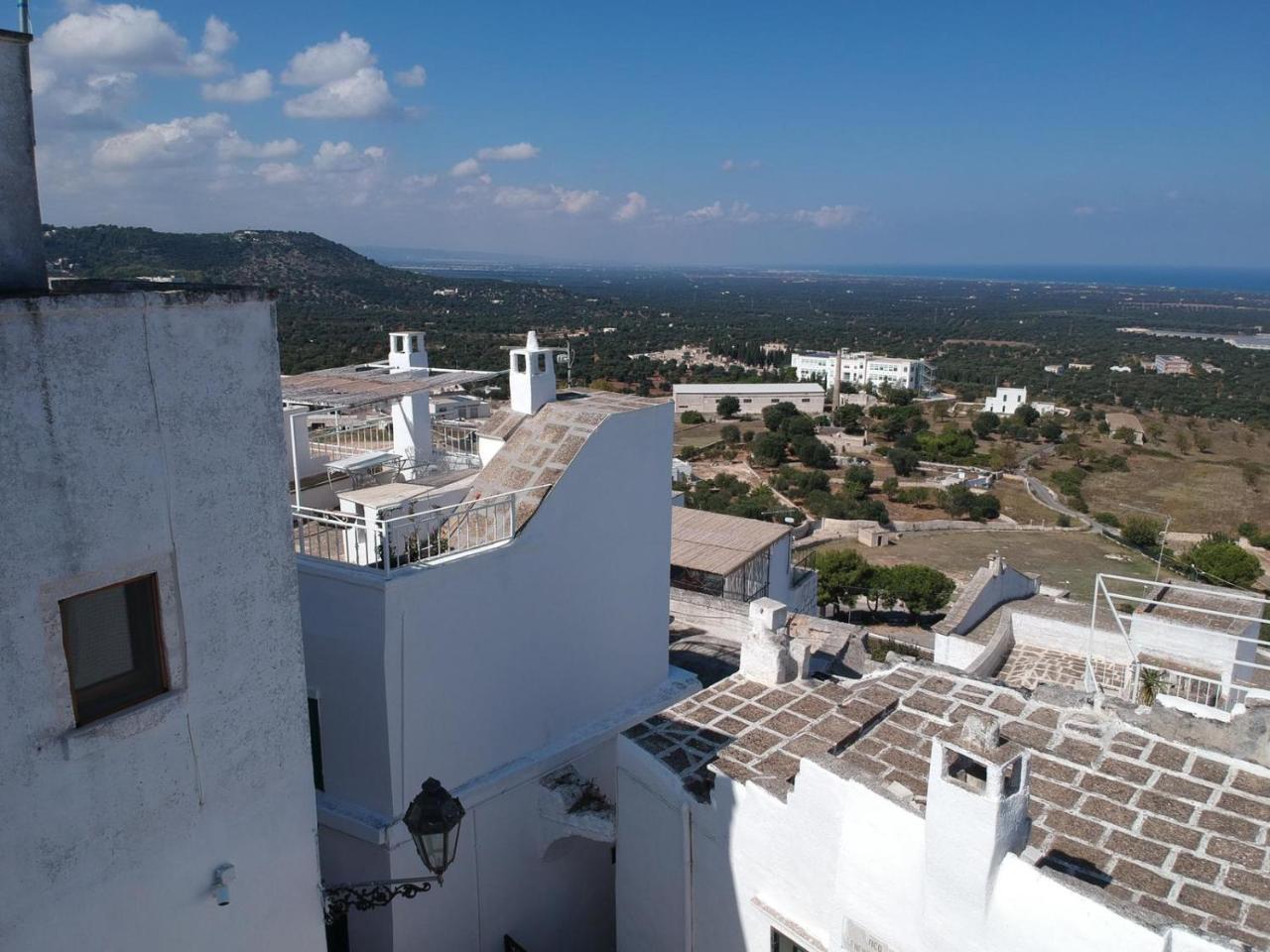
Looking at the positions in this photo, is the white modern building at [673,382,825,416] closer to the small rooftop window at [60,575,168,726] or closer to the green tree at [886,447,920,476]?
the green tree at [886,447,920,476]

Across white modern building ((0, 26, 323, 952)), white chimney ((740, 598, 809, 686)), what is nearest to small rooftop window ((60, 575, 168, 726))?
white modern building ((0, 26, 323, 952))

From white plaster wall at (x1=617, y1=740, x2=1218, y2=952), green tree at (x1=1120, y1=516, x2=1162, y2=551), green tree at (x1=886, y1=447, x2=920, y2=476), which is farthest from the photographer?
green tree at (x1=886, y1=447, x2=920, y2=476)

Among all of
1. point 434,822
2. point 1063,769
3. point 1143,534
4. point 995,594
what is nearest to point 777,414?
point 1143,534

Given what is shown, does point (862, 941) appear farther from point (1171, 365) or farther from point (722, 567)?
point (1171, 365)

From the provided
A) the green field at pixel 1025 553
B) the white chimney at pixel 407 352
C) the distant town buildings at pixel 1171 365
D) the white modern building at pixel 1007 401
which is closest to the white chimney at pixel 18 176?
the white chimney at pixel 407 352

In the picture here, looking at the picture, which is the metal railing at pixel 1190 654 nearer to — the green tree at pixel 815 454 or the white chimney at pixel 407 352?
the white chimney at pixel 407 352

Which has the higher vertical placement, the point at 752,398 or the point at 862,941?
the point at 862,941

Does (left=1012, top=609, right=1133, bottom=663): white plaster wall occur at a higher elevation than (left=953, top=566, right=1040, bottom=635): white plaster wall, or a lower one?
higher
